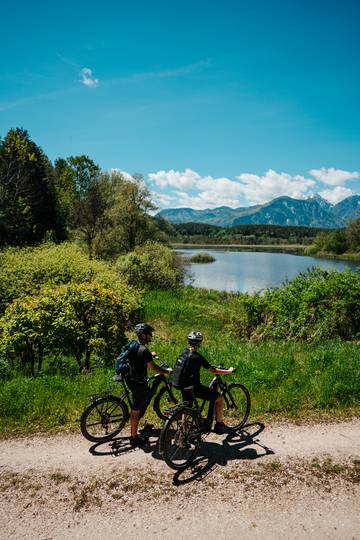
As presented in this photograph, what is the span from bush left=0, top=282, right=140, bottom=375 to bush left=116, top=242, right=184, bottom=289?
59.4 feet

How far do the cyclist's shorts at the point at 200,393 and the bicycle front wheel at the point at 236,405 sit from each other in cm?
48

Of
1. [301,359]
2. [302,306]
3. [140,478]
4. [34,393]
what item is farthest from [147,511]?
[302,306]

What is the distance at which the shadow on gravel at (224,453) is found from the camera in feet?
19.4

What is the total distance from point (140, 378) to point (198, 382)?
3.66 ft

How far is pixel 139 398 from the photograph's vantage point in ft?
22.3

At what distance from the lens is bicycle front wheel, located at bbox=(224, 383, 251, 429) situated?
7.47 m

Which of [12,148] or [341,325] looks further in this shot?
[12,148]

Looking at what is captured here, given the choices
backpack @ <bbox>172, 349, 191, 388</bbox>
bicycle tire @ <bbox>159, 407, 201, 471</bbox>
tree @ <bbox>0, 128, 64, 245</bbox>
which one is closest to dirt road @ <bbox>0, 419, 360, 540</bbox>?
bicycle tire @ <bbox>159, 407, 201, 471</bbox>

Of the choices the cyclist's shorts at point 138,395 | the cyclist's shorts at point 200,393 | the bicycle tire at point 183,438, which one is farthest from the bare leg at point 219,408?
the cyclist's shorts at point 138,395

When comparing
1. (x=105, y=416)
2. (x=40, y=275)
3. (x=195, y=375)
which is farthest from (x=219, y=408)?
(x=40, y=275)

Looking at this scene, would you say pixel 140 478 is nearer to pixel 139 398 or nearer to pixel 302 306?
pixel 139 398

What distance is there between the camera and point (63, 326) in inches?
414

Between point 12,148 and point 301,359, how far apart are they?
162 feet

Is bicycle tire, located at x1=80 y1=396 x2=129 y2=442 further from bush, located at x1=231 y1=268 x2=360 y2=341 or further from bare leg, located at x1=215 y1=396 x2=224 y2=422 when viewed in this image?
bush, located at x1=231 y1=268 x2=360 y2=341
